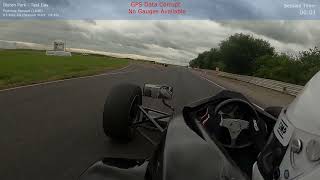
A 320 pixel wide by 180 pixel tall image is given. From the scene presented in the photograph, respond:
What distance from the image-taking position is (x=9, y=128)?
8992 millimetres

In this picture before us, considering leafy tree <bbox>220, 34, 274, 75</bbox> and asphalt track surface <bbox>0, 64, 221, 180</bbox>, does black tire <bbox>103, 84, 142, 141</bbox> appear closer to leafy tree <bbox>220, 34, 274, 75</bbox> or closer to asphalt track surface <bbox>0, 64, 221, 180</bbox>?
asphalt track surface <bbox>0, 64, 221, 180</bbox>

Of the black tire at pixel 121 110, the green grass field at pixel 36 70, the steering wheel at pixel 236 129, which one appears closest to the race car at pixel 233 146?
the steering wheel at pixel 236 129

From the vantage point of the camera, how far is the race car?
7.18ft

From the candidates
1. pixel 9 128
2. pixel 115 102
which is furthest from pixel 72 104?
pixel 115 102

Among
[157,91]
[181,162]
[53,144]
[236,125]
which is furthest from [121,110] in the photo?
[181,162]

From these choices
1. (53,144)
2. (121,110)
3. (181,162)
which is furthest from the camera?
(53,144)

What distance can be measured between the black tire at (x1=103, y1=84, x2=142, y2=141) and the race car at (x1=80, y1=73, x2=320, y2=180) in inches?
97.8

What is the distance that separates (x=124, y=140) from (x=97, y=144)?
53cm

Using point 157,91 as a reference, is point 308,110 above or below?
above

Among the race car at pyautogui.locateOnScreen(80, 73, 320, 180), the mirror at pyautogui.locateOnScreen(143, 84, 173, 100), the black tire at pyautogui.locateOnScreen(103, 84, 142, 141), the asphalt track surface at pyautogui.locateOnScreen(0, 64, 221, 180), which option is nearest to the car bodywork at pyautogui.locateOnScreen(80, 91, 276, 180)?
the race car at pyautogui.locateOnScreen(80, 73, 320, 180)

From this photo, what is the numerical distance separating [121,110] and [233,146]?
352 centimetres

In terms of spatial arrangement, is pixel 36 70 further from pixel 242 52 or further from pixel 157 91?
pixel 242 52

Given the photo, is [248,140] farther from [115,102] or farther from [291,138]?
[115,102]

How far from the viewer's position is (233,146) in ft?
10.8
